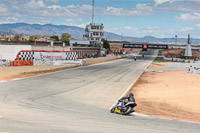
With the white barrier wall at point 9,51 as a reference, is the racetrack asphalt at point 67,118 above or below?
below

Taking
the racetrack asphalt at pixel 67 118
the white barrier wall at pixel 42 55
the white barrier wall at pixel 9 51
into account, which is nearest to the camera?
the racetrack asphalt at pixel 67 118

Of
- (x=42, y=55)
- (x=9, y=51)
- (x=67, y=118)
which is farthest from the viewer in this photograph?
(x=9, y=51)

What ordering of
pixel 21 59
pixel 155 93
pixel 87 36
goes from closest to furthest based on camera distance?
pixel 155 93
pixel 21 59
pixel 87 36

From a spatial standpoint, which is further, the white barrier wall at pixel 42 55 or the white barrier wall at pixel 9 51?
the white barrier wall at pixel 9 51

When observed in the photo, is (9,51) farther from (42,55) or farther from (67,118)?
(67,118)

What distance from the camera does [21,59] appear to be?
4406 centimetres

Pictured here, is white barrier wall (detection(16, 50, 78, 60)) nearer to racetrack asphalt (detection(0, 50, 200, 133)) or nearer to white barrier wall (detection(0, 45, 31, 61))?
white barrier wall (detection(0, 45, 31, 61))

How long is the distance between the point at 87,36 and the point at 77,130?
171m

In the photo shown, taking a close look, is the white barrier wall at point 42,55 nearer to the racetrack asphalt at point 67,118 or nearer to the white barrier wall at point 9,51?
the white barrier wall at point 9,51

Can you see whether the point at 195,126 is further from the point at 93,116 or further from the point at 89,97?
the point at 89,97

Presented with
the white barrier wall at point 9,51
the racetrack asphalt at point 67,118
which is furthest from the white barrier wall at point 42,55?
the racetrack asphalt at point 67,118

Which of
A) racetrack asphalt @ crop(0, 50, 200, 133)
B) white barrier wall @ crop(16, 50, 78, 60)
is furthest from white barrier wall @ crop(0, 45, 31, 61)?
racetrack asphalt @ crop(0, 50, 200, 133)

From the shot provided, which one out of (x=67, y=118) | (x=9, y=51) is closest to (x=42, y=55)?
(x=9, y=51)

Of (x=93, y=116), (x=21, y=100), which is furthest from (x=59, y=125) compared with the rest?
(x=21, y=100)
